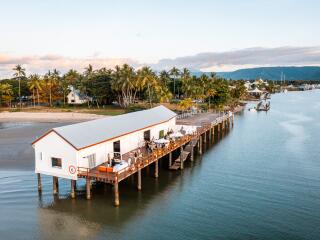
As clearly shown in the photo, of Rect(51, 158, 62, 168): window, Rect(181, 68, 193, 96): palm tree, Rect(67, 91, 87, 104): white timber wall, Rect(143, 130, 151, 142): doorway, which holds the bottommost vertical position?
Rect(51, 158, 62, 168): window

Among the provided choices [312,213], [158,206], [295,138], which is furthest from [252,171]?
A: [295,138]

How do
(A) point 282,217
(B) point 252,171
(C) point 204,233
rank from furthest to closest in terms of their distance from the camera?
(B) point 252,171 < (A) point 282,217 < (C) point 204,233

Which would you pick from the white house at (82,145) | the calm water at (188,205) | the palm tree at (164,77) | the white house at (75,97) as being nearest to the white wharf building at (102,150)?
the white house at (82,145)

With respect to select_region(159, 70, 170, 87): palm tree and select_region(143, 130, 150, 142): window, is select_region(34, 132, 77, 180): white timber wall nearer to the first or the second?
select_region(143, 130, 150, 142): window

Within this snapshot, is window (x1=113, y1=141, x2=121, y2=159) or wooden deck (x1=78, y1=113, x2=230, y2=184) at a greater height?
window (x1=113, y1=141, x2=121, y2=159)

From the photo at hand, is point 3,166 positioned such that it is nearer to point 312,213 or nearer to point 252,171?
point 252,171

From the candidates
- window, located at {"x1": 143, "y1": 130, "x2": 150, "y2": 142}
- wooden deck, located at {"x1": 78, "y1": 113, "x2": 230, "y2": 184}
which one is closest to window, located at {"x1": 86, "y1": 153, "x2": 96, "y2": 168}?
wooden deck, located at {"x1": 78, "y1": 113, "x2": 230, "y2": 184}
